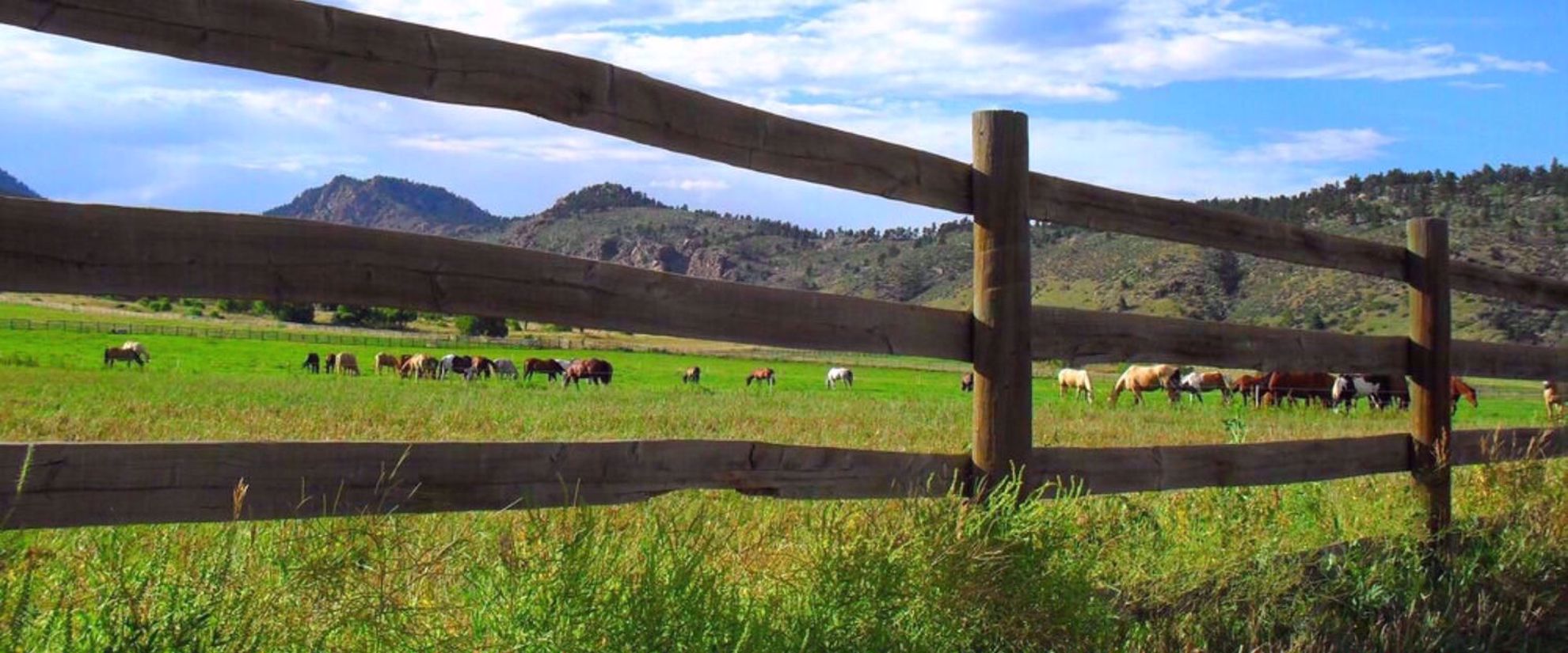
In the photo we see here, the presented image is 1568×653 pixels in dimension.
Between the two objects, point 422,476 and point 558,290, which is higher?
point 558,290

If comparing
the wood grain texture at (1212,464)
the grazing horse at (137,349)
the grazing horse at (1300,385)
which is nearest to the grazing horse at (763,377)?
the grazing horse at (1300,385)

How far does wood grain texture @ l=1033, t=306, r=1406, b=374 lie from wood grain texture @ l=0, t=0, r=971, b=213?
674 mm

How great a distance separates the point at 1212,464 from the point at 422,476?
11.5 ft

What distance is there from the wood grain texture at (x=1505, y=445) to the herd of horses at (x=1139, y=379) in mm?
17354

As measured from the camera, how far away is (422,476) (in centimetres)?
312

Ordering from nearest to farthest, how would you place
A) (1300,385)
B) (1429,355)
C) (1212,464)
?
(1212,464) → (1429,355) → (1300,385)

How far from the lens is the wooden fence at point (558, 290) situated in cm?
276

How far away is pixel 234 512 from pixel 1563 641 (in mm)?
5231

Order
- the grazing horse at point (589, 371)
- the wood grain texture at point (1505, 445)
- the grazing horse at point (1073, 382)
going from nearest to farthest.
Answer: the wood grain texture at point (1505, 445) < the grazing horse at point (1073, 382) < the grazing horse at point (589, 371)

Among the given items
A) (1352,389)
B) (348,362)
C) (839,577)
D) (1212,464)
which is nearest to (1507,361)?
(1212,464)

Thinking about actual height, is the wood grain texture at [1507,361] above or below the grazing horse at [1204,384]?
above

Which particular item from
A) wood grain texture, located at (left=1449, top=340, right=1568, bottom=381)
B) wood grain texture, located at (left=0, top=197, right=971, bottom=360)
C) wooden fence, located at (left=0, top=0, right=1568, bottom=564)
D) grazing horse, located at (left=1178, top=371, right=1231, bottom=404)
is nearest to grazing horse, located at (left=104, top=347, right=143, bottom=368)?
grazing horse, located at (left=1178, top=371, right=1231, bottom=404)

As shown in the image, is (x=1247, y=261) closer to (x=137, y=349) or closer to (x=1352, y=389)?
(x=1352, y=389)

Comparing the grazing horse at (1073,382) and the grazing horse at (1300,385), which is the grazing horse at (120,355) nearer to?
the grazing horse at (1073,382)
